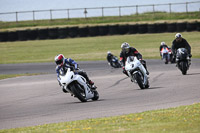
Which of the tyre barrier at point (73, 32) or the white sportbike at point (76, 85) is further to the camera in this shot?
the tyre barrier at point (73, 32)

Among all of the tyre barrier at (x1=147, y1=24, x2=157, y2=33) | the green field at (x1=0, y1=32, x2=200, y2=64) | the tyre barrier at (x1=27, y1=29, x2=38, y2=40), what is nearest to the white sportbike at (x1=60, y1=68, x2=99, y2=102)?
the green field at (x1=0, y1=32, x2=200, y2=64)

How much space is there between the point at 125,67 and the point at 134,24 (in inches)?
1300

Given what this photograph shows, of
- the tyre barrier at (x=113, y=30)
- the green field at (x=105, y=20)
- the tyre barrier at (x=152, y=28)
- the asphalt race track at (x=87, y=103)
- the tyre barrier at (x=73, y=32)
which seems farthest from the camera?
the green field at (x=105, y=20)

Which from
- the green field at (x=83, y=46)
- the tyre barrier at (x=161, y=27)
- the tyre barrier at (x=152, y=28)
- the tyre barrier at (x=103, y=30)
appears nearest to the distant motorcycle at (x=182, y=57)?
the green field at (x=83, y=46)

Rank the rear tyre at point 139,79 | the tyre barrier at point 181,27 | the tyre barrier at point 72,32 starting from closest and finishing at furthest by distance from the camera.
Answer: the rear tyre at point 139,79 < the tyre barrier at point 181,27 < the tyre barrier at point 72,32

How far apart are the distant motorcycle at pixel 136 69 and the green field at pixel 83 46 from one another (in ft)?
72.5

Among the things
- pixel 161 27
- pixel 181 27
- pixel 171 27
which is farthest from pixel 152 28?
pixel 181 27

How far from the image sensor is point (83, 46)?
4803 centimetres

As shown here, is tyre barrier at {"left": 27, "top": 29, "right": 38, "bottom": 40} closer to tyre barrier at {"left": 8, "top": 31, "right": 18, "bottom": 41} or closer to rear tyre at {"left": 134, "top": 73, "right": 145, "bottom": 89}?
tyre barrier at {"left": 8, "top": 31, "right": 18, "bottom": 41}

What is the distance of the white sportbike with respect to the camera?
12.6 metres

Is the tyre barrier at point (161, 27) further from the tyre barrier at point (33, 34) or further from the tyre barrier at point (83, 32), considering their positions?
the tyre barrier at point (33, 34)

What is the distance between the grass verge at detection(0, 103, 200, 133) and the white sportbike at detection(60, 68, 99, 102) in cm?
318

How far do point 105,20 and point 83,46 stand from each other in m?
10.2

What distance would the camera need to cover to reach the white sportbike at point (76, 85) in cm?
1263
